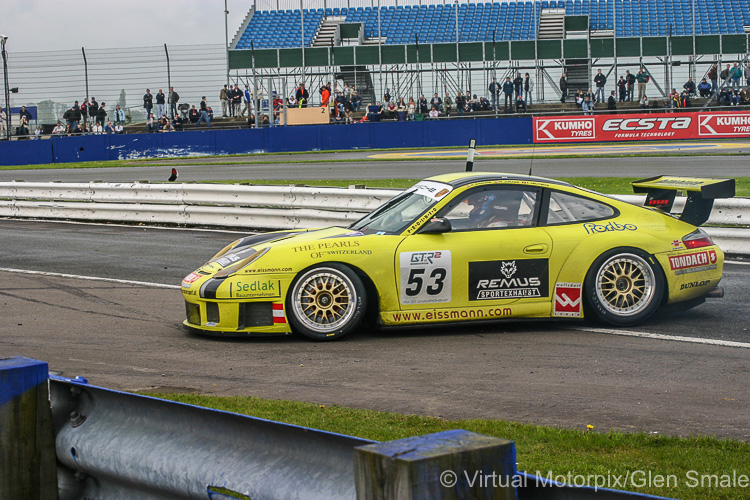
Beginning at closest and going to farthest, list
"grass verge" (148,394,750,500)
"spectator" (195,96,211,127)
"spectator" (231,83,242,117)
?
1. "grass verge" (148,394,750,500)
2. "spectator" (195,96,211,127)
3. "spectator" (231,83,242,117)

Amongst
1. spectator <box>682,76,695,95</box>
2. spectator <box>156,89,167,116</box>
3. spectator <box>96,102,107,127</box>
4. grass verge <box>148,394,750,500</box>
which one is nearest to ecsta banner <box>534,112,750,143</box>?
spectator <box>682,76,695,95</box>

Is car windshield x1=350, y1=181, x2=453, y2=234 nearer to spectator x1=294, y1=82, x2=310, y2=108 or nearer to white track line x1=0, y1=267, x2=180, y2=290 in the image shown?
white track line x1=0, y1=267, x2=180, y2=290

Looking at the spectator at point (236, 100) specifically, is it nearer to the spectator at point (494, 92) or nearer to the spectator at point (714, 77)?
the spectator at point (494, 92)

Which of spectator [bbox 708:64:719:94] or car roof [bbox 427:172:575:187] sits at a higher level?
spectator [bbox 708:64:719:94]

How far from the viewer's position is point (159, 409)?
283cm

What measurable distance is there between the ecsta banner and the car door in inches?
1008

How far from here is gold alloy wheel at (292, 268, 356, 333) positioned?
22.9 ft

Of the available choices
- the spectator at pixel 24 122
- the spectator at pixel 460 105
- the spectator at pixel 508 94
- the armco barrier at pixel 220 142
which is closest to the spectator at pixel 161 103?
the armco barrier at pixel 220 142

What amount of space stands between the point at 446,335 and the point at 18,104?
30.5 meters

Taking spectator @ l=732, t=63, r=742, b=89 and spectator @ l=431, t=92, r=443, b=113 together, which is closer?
spectator @ l=732, t=63, r=742, b=89

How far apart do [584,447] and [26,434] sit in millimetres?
2649

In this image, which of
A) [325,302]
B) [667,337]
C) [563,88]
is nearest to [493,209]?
[325,302]

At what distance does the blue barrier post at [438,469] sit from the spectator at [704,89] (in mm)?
34992

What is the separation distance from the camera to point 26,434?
3.02 metres
